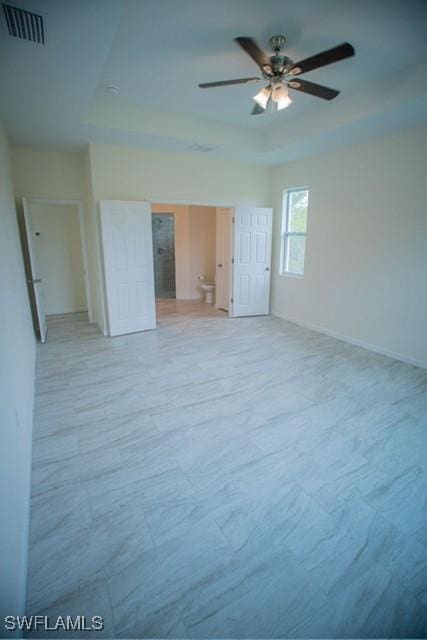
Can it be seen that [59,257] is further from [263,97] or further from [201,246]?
[263,97]

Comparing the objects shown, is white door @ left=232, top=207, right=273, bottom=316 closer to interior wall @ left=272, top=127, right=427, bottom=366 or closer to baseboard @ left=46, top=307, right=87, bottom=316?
interior wall @ left=272, top=127, right=427, bottom=366

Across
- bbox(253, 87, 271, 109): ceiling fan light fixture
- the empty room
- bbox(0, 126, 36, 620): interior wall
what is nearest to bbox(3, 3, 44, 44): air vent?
the empty room

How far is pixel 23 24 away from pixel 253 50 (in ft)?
5.17

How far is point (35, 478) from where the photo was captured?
6.88 ft

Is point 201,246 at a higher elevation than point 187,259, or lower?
higher

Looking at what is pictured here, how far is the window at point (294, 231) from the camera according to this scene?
5625 millimetres

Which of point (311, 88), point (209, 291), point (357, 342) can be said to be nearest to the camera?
point (311, 88)

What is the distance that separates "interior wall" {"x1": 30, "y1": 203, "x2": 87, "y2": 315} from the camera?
6.11 m

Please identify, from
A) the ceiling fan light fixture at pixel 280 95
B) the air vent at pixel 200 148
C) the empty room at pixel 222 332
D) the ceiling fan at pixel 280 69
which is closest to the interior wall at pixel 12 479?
the empty room at pixel 222 332

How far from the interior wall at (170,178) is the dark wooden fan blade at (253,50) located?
2.80m

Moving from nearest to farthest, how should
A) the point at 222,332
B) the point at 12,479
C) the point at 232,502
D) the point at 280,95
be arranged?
the point at 12,479
the point at 232,502
the point at 280,95
the point at 222,332

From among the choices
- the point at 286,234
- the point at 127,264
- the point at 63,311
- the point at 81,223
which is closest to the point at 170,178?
the point at 127,264

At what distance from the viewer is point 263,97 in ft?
9.46

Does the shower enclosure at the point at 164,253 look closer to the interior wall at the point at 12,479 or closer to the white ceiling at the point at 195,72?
the white ceiling at the point at 195,72
